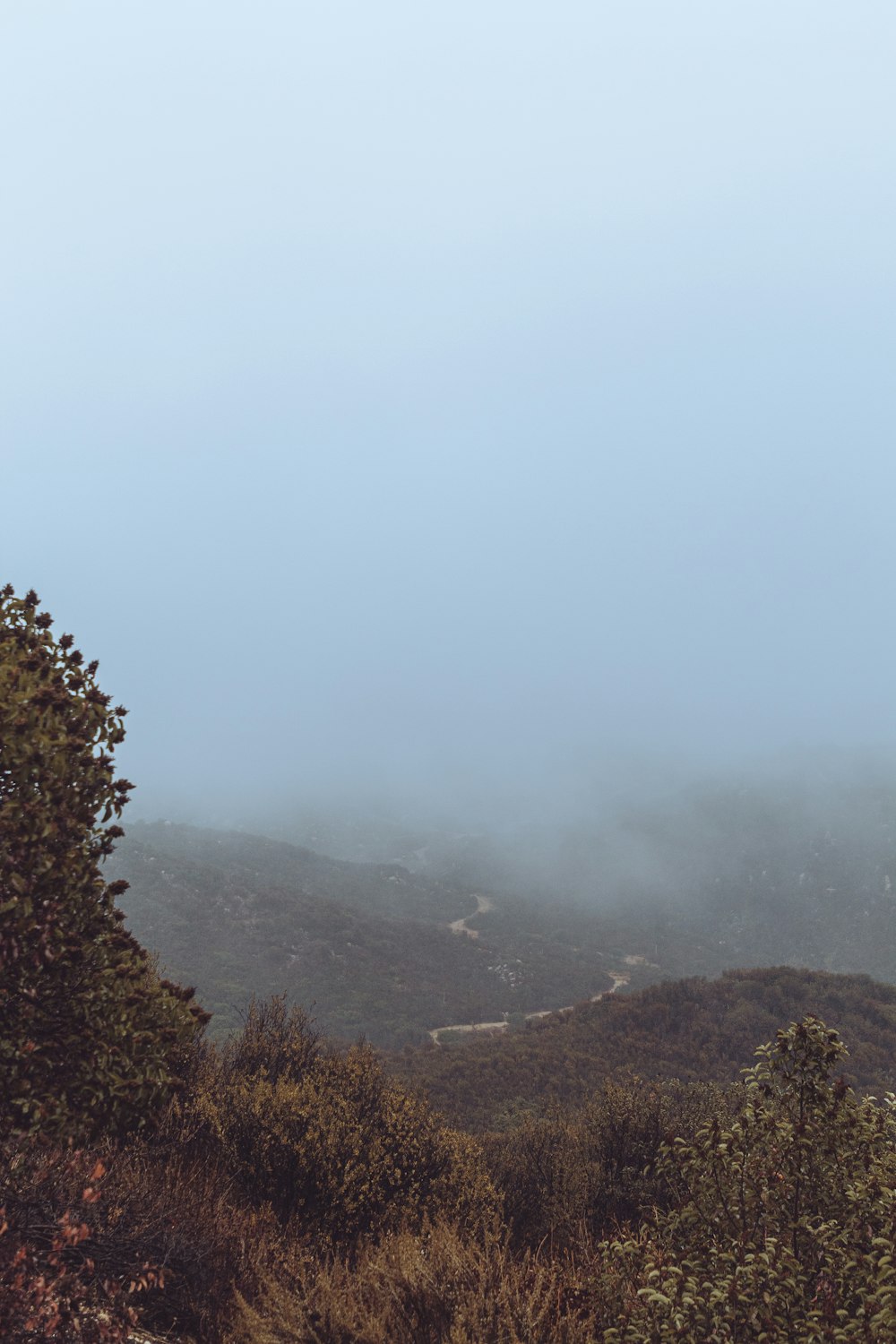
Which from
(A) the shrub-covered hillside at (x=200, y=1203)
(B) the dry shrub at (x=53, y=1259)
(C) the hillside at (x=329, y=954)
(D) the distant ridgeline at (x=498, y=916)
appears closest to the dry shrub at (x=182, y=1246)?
(A) the shrub-covered hillside at (x=200, y=1203)

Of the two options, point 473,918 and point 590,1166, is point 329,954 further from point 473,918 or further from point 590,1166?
point 590,1166

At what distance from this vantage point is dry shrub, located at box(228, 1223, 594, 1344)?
3957 mm

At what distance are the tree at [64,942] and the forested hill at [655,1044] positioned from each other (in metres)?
23.9

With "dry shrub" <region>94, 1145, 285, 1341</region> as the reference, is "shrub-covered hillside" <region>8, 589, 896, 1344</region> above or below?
above

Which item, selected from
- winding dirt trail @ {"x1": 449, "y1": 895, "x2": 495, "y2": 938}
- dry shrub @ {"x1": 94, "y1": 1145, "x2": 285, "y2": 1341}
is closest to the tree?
dry shrub @ {"x1": 94, "y1": 1145, "x2": 285, "y2": 1341}

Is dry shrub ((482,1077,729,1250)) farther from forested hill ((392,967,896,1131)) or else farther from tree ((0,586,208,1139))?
forested hill ((392,967,896,1131))

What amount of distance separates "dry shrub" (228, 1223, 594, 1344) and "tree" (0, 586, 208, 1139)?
59.0 inches

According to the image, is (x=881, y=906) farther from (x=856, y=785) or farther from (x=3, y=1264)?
(x=3, y=1264)

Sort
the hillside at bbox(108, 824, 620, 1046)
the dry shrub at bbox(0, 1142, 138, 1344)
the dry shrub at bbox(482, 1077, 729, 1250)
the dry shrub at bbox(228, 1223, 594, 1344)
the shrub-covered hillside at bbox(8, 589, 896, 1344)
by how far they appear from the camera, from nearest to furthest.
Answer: the dry shrub at bbox(0, 1142, 138, 1344)
the shrub-covered hillside at bbox(8, 589, 896, 1344)
the dry shrub at bbox(228, 1223, 594, 1344)
the dry shrub at bbox(482, 1077, 729, 1250)
the hillside at bbox(108, 824, 620, 1046)

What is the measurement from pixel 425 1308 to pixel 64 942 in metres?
3.18

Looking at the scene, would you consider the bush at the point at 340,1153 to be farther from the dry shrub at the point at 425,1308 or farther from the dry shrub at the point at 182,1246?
the dry shrub at the point at 425,1308

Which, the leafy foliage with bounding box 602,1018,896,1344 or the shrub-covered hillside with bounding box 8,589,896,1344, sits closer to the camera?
the leafy foliage with bounding box 602,1018,896,1344

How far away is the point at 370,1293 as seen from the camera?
4.61 m

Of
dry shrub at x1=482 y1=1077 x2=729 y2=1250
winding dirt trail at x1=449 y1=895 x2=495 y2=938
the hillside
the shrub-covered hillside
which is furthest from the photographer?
winding dirt trail at x1=449 y1=895 x2=495 y2=938
